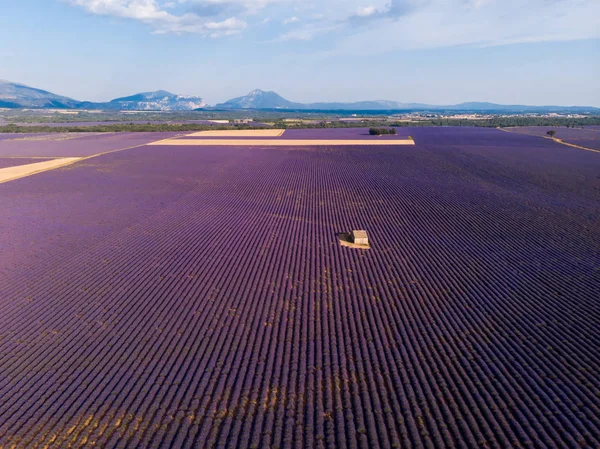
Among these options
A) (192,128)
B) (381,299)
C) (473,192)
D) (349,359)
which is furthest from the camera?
(192,128)

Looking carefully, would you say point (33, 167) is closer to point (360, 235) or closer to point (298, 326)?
point (360, 235)

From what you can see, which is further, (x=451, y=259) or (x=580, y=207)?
(x=580, y=207)

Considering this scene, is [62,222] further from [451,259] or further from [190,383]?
[451,259]

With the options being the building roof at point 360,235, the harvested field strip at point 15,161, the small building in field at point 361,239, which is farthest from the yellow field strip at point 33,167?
the small building in field at point 361,239

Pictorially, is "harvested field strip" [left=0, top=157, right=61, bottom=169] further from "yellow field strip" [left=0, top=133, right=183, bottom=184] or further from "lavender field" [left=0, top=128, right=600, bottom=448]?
"lavender field" [left=0, top=128, right=600, bottom=448]

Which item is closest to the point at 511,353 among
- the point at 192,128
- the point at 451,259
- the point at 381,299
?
the point at 381,299

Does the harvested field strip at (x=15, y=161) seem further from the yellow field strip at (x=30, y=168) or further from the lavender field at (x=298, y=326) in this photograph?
the lavender field at (x=298, y=326)

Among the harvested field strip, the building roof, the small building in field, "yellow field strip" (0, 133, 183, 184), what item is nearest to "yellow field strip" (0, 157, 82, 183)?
"yellow field strip" (0, 133, 183, 184)

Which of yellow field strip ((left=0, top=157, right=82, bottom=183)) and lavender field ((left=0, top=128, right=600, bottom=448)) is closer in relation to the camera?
lavender field ((left=0, top=128, right=600, bottom=448))
